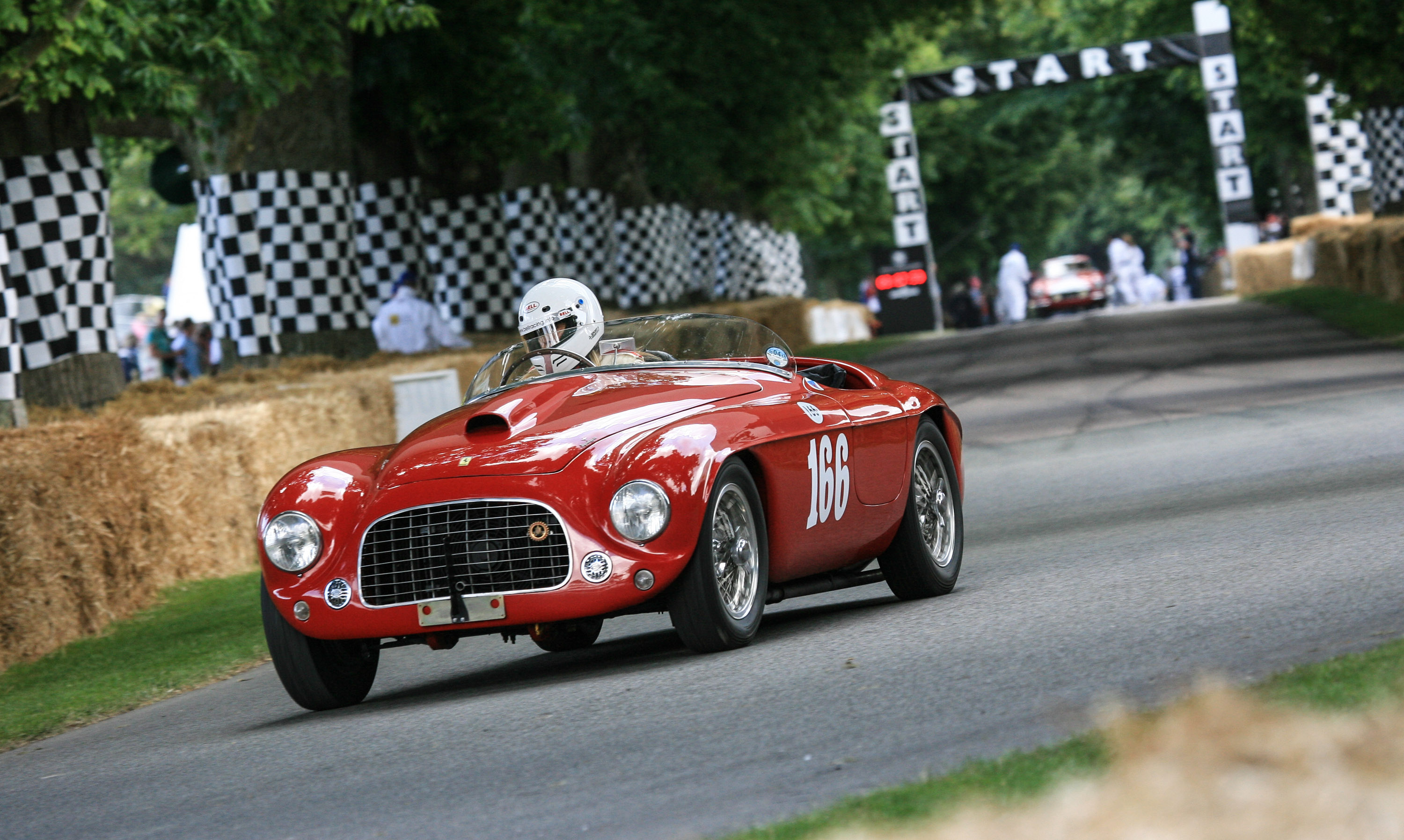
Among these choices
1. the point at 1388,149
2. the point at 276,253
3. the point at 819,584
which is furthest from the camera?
the point at 1388,149

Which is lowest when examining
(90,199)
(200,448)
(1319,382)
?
(1319,382)

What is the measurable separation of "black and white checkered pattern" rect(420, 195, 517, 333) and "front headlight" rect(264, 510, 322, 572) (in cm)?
1868

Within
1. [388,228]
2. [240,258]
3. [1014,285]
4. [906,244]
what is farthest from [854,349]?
[240,258]

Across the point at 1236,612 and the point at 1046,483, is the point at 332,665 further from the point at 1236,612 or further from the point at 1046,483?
the point at 1046,483

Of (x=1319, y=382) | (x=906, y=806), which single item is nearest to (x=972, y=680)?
(x=906, y=806)

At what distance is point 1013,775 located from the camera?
421 centimetres

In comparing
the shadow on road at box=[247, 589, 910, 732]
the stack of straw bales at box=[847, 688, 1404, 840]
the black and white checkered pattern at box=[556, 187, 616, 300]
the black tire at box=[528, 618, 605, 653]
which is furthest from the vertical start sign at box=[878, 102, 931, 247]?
the stack of straw bales at box=[847, 688, 1404, 840]

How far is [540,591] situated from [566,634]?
130cm

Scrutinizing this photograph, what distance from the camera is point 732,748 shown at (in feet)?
17.0

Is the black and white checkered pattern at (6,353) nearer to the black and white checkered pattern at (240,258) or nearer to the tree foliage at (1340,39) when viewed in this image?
the black and white checkered pattern at (240,258)

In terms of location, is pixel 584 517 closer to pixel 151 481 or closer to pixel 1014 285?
pixel 151 481

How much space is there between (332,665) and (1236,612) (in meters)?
3.34

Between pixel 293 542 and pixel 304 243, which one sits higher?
pixel 304 243

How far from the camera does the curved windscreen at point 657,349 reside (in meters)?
8.02
